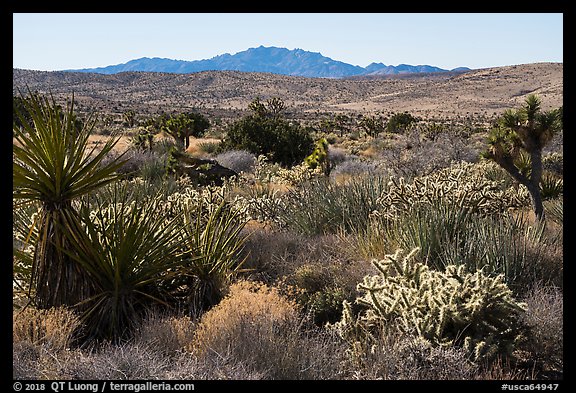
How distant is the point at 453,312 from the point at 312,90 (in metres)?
118

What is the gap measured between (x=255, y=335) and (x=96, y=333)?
166 centimetres

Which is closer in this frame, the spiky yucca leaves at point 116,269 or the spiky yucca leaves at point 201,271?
the spiky yucca leaves at point 116,269

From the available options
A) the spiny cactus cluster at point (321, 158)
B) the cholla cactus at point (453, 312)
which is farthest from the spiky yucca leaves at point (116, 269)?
the spiny cactus cluster at point (321, 158)

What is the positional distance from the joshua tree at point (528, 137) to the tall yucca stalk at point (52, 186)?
19.8 feet

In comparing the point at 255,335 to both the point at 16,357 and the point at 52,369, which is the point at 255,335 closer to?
the point at 52,369

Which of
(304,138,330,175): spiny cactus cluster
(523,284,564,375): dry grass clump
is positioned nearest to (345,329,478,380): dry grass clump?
(523,284,564,375): dry grass clump

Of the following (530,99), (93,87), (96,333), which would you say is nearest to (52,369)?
(96,333)

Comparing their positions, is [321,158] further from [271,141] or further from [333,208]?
[271,141]

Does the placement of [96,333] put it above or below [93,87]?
below

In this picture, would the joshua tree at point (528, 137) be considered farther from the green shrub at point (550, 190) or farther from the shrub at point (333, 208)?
the green shrub at point (550, 190)

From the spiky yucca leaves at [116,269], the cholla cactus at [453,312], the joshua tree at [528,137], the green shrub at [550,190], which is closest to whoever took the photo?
the cholla cactus at [453,312]

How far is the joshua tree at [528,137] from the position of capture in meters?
7.86
